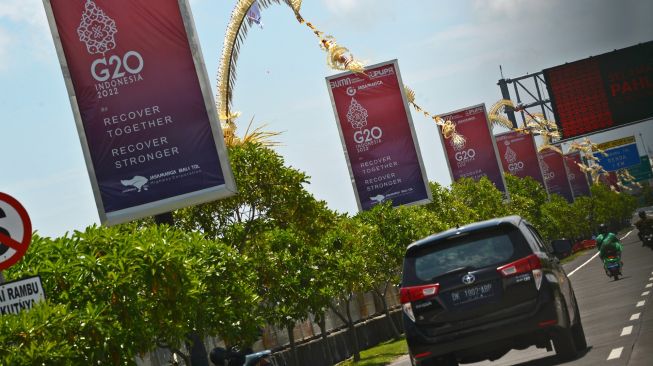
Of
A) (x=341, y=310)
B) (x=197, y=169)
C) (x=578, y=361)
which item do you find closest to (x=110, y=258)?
(x=197, y=169)

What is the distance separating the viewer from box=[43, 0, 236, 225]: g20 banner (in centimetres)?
1795

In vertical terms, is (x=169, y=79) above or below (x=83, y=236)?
above

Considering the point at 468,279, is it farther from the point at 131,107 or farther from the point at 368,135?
the point at 368,135

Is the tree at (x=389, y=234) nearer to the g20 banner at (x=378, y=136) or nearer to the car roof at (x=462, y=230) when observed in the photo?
the g20 banner at (x=378, y=136)

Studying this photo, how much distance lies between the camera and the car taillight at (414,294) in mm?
13502

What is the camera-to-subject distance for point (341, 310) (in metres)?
45.0

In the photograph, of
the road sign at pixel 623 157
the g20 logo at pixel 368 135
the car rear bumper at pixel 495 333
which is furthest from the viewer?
the road sign at pixel 623 157

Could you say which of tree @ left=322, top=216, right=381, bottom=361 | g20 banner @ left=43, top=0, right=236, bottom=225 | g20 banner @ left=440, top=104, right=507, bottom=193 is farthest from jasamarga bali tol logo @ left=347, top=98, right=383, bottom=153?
g20 banner @ left=440, top=104, right=507, bottom=193

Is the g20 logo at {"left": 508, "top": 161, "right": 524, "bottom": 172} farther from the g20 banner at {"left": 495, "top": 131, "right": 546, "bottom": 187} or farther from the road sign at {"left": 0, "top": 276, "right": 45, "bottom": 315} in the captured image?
the road sign at {"left": 0, "top": 276, "right": 45, "bottom": 315}

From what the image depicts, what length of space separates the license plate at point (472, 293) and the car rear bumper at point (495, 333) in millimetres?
283

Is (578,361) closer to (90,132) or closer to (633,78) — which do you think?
(90,132)

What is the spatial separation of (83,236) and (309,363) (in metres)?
20.4

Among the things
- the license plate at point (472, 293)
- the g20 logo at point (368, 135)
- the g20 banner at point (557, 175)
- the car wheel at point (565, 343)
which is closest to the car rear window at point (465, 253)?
the license plate at point (472, 293)

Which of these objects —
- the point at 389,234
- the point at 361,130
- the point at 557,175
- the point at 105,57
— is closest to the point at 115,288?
the point at 105,57
